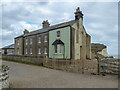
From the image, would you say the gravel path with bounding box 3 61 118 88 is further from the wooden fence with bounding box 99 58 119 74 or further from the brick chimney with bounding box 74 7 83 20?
the brick chimney with bounding box 74 7 83 20

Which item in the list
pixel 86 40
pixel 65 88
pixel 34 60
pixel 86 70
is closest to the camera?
pixel 65 88

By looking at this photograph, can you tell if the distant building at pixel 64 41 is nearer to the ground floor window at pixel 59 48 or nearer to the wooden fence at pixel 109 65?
the ground floor window at pixel 59 48

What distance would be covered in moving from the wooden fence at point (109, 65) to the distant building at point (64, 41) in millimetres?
8984

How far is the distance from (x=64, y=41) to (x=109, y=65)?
12.8 metres

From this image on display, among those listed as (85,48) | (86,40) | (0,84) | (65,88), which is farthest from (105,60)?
(86,40)

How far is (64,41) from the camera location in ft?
68.9

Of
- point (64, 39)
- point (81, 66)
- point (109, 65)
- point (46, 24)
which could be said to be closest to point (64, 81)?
point (81, 66)

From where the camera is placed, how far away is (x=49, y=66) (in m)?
13.8

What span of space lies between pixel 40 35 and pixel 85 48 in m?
12.4

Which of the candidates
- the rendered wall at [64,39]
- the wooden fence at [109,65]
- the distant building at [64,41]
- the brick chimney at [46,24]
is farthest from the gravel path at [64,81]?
the brick chimney at [46,24]

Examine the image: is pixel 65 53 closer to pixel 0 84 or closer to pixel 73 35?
pixel 73 35

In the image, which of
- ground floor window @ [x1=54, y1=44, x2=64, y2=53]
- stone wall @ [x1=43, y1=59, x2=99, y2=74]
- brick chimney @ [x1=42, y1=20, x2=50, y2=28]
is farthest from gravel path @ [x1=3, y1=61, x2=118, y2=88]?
brick chimney @ [x1=42, y1=20, x2=50, y2=28]

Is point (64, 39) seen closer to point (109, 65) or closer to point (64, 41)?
point (64, 41)

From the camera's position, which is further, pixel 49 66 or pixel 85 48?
pixel 85 48
